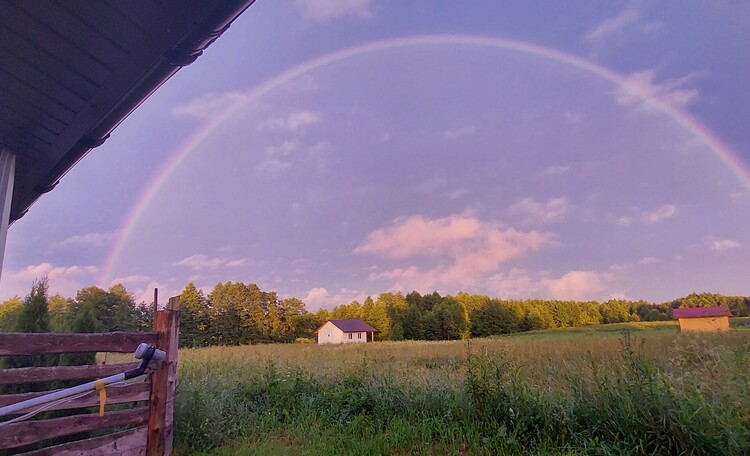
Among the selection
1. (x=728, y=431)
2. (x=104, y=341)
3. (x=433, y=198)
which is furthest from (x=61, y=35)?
(x=433, y=198)

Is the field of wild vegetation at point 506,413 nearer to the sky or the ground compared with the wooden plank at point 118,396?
nearer to the ground

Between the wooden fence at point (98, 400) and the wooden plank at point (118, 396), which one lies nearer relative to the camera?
the wooden fence at point (98, 400)

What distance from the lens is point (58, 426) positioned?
2.92 m

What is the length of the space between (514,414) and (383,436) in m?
1.25

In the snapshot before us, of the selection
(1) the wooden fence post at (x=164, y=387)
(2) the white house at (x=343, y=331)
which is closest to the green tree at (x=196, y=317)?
(2) the white house at (x=343, y=331)

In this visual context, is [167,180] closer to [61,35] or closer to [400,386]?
[400,386]

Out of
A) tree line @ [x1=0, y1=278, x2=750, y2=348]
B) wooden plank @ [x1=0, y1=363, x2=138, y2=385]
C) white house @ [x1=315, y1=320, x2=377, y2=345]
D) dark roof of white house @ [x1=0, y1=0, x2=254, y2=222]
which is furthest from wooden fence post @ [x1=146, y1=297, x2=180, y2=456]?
white house @ [x1=315, y1=320, x2=377, y2=345]

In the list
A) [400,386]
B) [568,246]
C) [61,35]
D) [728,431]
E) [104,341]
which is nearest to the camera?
[61,35]

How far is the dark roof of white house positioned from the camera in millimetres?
1604

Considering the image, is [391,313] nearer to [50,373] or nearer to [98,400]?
[98,400]

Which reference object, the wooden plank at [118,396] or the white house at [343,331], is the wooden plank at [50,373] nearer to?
the wooden plank at [118,396]

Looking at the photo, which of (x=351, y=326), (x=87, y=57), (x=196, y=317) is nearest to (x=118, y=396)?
(x=87, y=57)

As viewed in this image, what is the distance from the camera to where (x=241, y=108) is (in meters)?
11.5

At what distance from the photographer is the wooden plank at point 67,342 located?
277cm
